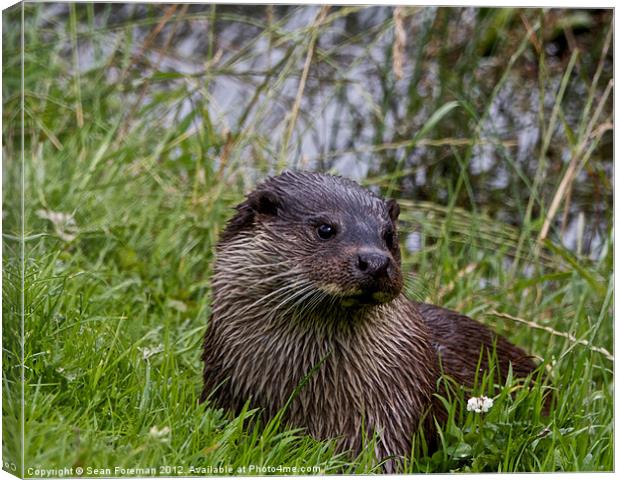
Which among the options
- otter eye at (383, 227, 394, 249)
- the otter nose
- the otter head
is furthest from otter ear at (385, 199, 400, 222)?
the otter nose

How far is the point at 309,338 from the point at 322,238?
39 cm

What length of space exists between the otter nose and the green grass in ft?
Result: 2.18

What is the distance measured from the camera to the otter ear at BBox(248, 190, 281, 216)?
178 inches

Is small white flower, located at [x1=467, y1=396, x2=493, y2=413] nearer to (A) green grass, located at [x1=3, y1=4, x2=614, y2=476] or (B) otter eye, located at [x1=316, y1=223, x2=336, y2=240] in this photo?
(A) green grass, located at [x1=3, y1=4, x2=614, y2=476]

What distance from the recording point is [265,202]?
4547 mm

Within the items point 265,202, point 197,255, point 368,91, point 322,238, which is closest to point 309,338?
point 322,238

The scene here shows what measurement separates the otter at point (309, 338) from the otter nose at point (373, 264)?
251 millimetres

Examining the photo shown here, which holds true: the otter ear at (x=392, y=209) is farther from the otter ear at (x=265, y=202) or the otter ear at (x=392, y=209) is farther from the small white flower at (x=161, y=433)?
the small white flower at (x=161, y=433)

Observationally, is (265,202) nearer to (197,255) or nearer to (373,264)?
(373,264)

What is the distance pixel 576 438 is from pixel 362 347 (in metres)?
0.87

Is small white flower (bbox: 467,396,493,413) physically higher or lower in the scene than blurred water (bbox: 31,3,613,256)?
lower

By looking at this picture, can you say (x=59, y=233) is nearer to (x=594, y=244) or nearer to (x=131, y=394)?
(x=131, y=394)

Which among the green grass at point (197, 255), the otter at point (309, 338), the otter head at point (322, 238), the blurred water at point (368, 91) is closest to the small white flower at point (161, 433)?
the green grass at point (197, 255)

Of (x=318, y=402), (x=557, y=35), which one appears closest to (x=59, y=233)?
(x=318, y=402)
